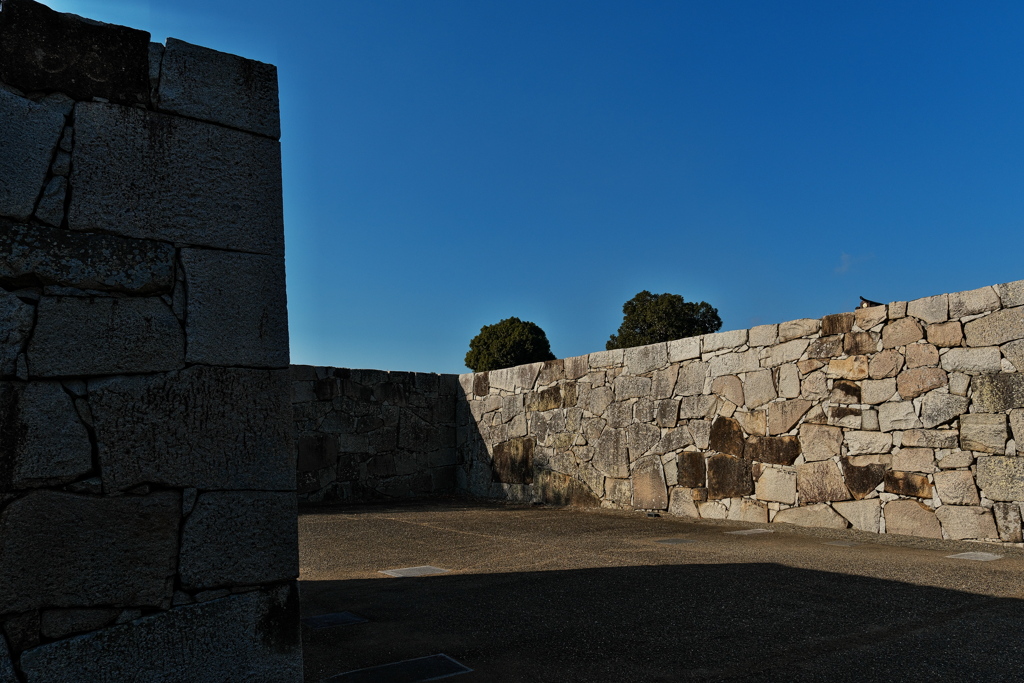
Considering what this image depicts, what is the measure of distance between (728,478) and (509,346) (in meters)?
17.9

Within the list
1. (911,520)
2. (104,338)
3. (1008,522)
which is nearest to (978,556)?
Answer: (1008,522)

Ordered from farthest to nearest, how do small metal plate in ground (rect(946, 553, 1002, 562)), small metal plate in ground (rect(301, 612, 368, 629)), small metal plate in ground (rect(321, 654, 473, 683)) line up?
1. small metal plate in ground (rect(946, 553, 1002, 562))
2. small metal plate in ground (rect(301, 612, 368, 629))
3. small metal plate in ground (rect(321, 654, 473, 683))

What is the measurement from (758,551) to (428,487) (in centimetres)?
660

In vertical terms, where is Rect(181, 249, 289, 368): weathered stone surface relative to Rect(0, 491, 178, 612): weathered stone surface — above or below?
above

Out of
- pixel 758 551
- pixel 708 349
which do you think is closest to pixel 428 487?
pixel 708 349

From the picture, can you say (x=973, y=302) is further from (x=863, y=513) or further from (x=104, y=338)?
(x=104, y=338)

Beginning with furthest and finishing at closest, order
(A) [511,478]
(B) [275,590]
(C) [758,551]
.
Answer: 1. (A) [511,478]
2. (C) [758,551]
3. (B) [275,590]

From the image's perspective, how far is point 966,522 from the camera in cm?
591

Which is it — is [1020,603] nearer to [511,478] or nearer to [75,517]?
[75,517]

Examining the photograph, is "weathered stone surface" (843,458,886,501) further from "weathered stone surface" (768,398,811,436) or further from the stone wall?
the stone wall

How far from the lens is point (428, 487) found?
11.2 m

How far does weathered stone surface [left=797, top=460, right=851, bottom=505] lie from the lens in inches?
267

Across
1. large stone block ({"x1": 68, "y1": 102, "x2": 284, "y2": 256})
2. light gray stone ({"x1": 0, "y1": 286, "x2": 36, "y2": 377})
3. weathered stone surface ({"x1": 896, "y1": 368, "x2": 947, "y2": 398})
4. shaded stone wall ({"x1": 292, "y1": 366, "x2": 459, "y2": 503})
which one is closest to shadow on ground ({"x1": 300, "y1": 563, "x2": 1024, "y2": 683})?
light gray stone ({"x1": 0, "y1": 286, "x2": 36, "y2": 377})

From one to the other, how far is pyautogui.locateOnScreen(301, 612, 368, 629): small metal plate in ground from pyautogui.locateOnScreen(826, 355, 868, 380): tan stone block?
5.19m
